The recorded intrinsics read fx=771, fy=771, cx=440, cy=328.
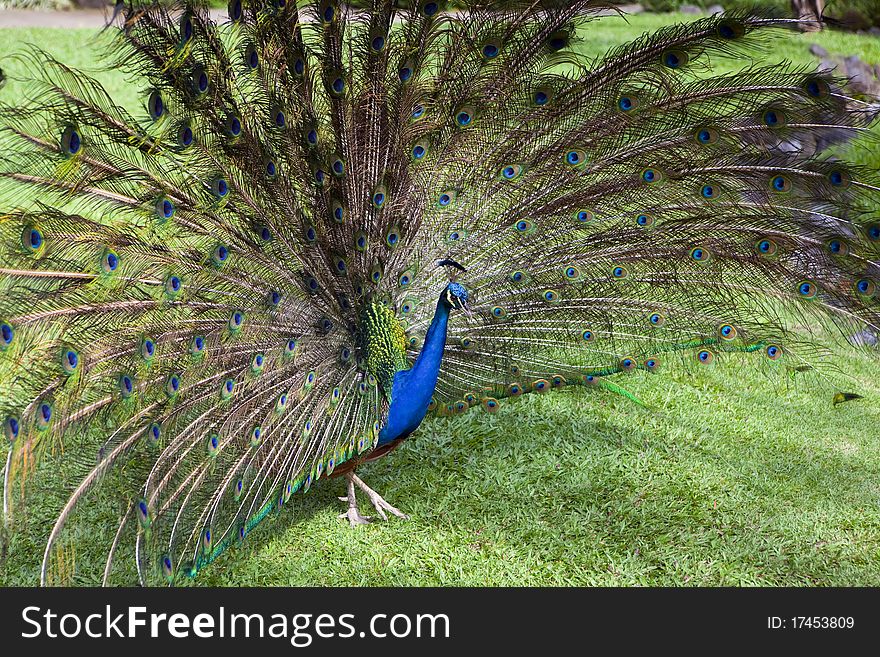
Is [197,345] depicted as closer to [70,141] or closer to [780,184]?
[70,141]

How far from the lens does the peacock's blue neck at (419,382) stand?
150 inches

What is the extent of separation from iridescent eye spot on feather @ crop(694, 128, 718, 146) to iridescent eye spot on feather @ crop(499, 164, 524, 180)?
898 millimetres

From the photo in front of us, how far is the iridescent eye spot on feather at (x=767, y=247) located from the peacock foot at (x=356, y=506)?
2377 mm

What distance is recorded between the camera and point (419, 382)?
3.80m

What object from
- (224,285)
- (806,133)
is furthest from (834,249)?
(224,285)

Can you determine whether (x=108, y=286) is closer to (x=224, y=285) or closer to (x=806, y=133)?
(x=224, y=285)

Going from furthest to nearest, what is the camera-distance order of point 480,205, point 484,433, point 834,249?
point 484,433 → point 480,205 → point 834,249

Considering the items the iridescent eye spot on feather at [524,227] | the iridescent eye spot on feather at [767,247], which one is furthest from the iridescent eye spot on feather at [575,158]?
the iridescent eye spot on feather at [767,247]

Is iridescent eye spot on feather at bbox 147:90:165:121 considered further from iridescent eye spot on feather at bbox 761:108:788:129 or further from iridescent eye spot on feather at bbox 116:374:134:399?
iridescent eye spot on feather at bbox 761:108:788:129

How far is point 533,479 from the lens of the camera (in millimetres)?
4766

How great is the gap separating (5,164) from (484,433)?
325 cm

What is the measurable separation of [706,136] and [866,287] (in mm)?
1066

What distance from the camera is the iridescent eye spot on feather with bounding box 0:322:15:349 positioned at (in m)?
2.90

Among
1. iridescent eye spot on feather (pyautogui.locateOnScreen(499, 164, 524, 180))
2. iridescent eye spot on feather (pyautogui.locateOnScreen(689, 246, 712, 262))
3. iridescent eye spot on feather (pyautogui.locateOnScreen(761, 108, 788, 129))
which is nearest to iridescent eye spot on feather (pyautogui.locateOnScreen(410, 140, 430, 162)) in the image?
iridescent eye spot on feather (pyautogui.locateOnScreen(499, 164, 524, 180))
